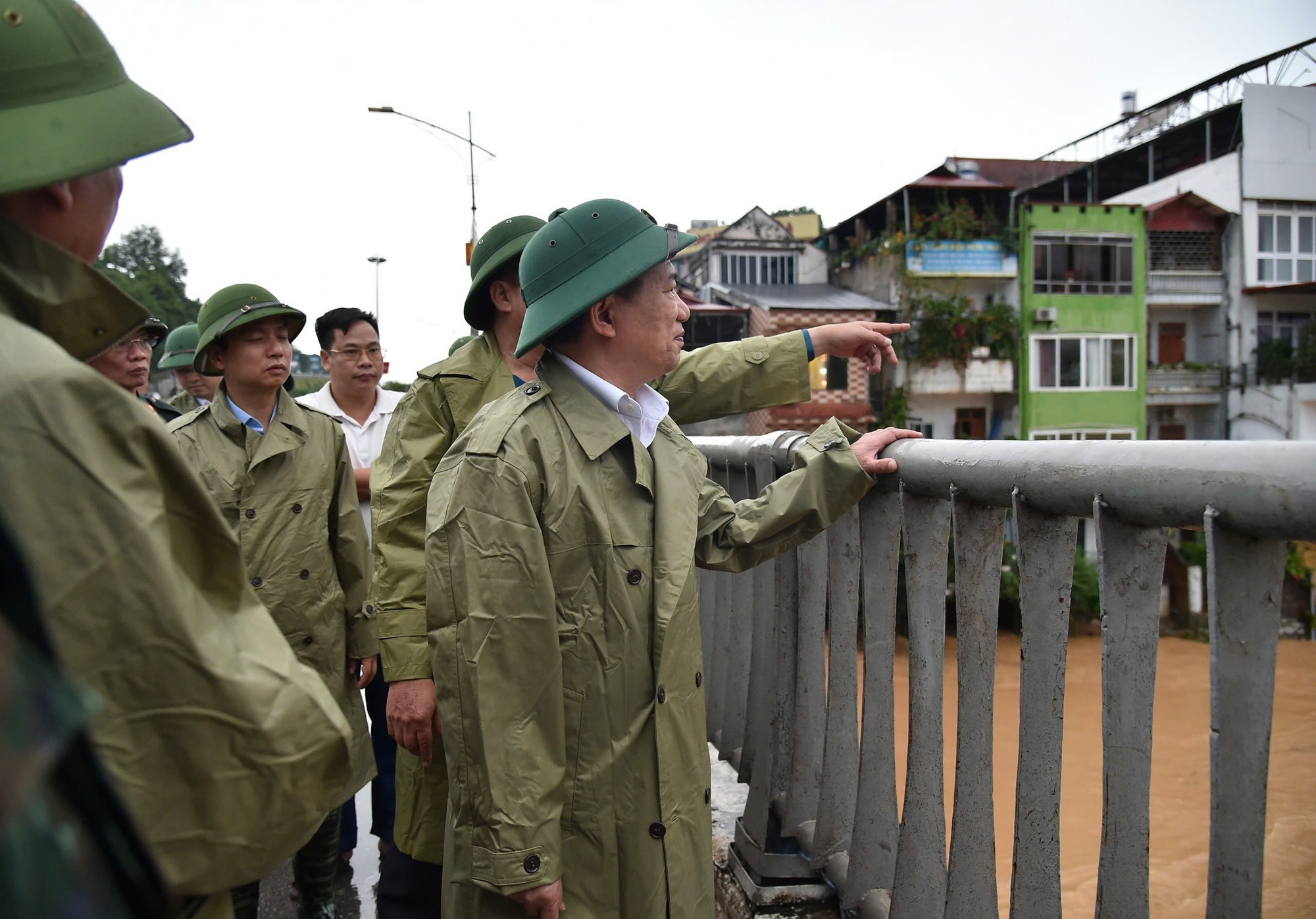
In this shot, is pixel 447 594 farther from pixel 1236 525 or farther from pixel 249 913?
pixel 249 913

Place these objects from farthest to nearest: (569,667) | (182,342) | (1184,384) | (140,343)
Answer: (1184,384) → (182,342) → (140,343) → (569,667)

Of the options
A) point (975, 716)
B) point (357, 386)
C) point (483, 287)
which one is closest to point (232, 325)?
point (483, 287)

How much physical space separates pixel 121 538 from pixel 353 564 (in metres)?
2.63

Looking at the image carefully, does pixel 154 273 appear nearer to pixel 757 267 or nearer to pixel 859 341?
pixel 757 267

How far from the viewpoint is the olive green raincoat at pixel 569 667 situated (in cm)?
168

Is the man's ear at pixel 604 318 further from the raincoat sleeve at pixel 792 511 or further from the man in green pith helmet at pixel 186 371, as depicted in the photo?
the man in green pith helmet at pixel 186 371

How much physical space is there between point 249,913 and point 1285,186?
105 ft

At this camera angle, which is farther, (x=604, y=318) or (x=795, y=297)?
(x=795, y=297)

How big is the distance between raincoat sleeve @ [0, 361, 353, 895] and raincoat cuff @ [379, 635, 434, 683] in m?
1.41

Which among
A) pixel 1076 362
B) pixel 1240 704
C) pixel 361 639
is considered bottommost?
pixel 361 639

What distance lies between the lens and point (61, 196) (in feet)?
3.33

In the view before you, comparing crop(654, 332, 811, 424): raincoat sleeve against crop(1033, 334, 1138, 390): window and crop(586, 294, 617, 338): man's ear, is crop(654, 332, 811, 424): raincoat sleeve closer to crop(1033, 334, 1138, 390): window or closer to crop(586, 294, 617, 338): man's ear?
crop(586, 294, 617, 338): man's ear

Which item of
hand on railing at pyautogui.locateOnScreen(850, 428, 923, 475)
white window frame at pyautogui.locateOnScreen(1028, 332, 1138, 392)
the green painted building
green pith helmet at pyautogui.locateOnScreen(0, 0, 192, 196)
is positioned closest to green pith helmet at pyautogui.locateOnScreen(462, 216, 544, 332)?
hand on railing at pyautogui.locateOnScreen(850, 428, 923, 475)

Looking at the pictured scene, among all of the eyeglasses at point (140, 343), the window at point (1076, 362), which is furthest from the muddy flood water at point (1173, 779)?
the window at point (1076, 362)
